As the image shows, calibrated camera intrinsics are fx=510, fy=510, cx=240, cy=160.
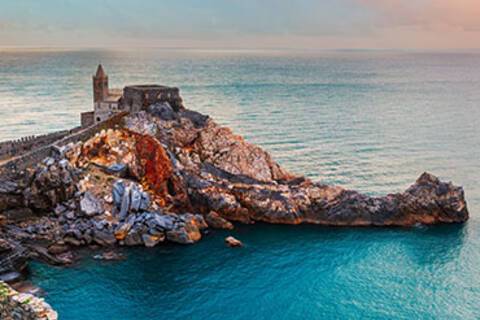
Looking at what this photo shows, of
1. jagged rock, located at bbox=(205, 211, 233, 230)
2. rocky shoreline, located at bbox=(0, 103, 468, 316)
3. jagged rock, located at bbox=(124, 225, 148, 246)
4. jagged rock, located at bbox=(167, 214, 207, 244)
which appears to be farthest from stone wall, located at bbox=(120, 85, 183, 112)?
jagged rock, located at bbox=(124, 225, 148, 246)

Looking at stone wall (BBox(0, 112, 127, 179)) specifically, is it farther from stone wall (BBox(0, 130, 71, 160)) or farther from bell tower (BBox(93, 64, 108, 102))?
bell tower (BBox(93, 64, 108, 102))

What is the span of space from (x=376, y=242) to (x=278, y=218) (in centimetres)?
1131

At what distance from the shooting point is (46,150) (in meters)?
61.2

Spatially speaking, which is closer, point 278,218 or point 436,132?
point 278,218

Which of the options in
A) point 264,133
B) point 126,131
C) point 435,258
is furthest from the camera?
point 264,133

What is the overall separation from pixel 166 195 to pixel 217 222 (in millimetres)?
7282

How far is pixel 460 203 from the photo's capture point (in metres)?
60.0

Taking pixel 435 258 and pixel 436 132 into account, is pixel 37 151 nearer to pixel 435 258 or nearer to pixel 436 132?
pixel 435 258

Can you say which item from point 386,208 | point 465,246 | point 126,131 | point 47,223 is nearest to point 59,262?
point 47,223

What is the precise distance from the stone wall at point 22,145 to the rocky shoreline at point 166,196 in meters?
4.59

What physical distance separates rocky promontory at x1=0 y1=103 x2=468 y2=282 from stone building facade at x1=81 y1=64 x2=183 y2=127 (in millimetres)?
3533

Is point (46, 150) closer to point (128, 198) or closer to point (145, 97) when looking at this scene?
point (128, 198)

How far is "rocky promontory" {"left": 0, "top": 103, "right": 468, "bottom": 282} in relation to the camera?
174ft

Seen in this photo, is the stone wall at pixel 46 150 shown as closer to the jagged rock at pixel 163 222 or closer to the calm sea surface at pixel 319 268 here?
the calm sea surface at pixel 319 268
